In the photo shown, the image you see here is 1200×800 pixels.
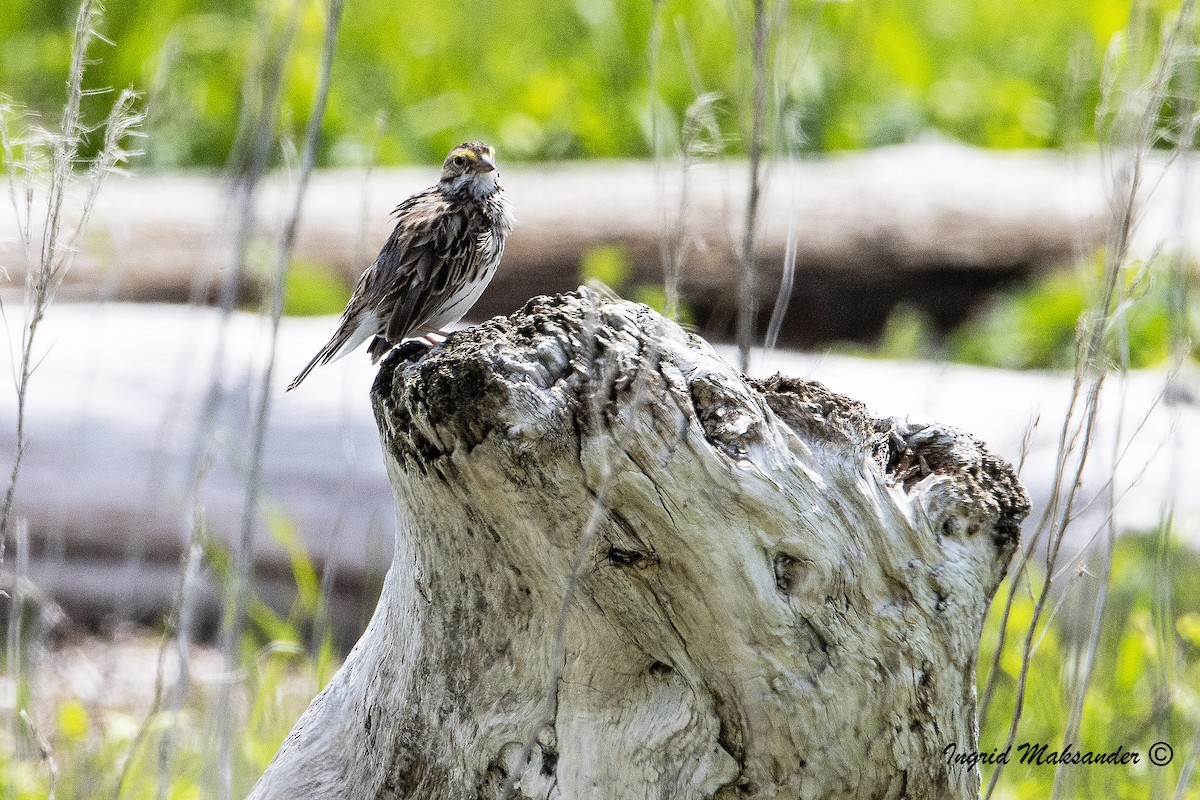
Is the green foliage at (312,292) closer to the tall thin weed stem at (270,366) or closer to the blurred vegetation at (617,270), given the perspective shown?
the blurred vegetation at (617,270)

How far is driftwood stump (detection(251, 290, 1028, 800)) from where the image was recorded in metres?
1.93

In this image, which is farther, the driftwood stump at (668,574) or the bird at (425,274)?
the bird at (425,274)

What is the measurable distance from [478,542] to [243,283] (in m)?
5.18

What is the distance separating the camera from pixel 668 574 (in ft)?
6.49

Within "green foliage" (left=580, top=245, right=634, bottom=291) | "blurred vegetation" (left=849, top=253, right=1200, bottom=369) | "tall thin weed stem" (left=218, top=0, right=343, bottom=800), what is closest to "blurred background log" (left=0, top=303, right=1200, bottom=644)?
"blurred vegetation" (left=849, top=253, right=1200, bottom=369)

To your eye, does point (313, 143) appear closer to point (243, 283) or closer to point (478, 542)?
point (478, 542)

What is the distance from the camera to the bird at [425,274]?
314 cm

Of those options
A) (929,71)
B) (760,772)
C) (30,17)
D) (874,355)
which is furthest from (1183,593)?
(30,17)

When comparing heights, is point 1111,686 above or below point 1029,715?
below

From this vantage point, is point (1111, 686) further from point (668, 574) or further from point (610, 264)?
point (610, 264)

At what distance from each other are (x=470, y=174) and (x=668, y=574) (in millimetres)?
1906

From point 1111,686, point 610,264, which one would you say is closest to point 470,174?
point 1111,686
